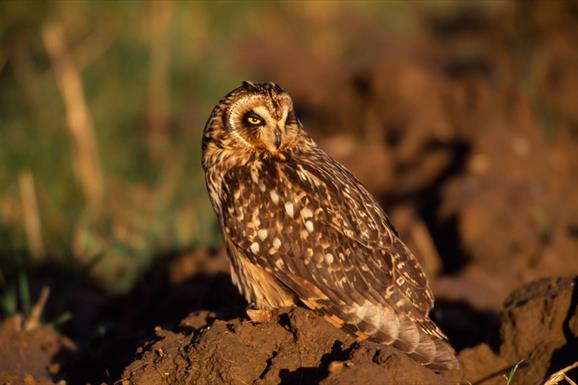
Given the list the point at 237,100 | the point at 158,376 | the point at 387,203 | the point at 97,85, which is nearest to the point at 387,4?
the point at 97,85

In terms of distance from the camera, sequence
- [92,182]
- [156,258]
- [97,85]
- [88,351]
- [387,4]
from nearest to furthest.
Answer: [88,351]
[156,258]
[92,182]
[97,85]
[387,4]

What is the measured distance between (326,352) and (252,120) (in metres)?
1.40

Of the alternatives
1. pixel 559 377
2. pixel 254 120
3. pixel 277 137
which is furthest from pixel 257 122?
pixel 559 377

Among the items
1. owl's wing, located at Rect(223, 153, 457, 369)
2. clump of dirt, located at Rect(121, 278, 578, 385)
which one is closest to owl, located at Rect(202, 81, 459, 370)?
owl's wing, located at Rect(223, 153, 457, 369)

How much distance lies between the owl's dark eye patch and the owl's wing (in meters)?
0.25

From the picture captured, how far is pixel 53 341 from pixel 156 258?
1.76 meters

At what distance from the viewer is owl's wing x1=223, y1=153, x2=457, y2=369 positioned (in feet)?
15.1

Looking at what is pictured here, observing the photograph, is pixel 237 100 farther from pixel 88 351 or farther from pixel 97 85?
pixel 97 85

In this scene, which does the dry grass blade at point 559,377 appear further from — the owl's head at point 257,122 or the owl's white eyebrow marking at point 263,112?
the owl's white eyebrow marking at point 263,112

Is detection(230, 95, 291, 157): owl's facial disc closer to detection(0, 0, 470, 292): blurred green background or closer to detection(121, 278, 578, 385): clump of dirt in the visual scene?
detection(121, 278, 578, 385): clump of dirt

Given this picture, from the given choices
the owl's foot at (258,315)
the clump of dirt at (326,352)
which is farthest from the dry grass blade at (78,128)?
the owl's foot at (258,315)

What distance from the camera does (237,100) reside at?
5.12 metres

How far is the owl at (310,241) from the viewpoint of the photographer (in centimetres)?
460

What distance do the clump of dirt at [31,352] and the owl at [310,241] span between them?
3.87 feet
